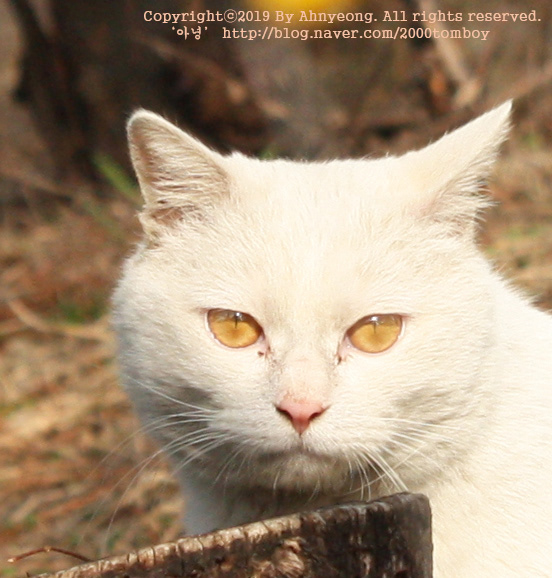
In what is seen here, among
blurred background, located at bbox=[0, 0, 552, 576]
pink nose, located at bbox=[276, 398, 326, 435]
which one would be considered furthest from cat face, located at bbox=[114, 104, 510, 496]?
blurred background, located at bbox=[0, 0, 552, 576]

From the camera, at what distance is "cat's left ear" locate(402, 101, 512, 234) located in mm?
1764

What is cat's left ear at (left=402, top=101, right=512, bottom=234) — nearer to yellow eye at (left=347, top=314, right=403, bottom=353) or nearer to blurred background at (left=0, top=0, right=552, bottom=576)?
yellow eye at (left=347, top=314, right=403, bottom=353)

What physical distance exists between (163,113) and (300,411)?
4.05 m

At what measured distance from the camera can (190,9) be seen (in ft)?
16.4

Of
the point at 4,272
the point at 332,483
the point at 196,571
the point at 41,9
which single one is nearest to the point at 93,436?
the point at 4,272

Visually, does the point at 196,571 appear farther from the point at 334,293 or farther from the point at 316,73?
the point at 316,73

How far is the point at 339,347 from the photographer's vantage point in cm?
161

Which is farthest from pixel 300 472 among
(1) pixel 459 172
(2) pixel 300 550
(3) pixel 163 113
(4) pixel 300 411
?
(3) pixel 163 113

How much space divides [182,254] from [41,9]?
476 cm

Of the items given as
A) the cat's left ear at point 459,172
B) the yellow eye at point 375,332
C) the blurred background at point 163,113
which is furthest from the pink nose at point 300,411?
the blurred background at point 163,113

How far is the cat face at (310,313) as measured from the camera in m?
1.56

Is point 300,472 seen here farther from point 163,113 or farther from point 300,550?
point 163,113

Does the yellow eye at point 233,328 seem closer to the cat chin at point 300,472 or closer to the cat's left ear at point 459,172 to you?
the cat chin at point 300,472

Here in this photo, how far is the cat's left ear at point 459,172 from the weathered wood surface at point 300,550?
2.14ft
